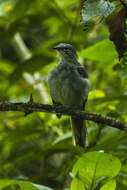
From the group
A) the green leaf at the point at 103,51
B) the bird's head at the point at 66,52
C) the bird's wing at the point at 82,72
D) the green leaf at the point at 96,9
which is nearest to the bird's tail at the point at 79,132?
the bird's wing at the point at 82,72

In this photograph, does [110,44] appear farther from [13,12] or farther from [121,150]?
[13,12]

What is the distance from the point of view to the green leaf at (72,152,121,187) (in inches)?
68.8

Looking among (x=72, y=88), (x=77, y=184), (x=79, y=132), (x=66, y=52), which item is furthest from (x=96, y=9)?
(x=66, y=52)

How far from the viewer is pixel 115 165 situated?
174cm

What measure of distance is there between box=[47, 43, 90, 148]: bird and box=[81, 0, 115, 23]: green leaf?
6.83ft

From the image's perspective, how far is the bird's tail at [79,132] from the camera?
11.2 feet

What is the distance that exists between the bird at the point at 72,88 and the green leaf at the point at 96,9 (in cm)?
208

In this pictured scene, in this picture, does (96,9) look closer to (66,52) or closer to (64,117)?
(64,117)

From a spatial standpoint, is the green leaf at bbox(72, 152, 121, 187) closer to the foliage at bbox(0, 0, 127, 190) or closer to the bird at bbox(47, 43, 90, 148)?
the foliage at bbox(0, 0, 127, 190)

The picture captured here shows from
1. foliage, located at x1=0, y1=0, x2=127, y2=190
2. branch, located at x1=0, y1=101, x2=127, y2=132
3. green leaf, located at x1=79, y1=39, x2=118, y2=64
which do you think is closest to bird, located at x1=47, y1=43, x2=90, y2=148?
foliage, located at x1=0, y1=0, x2=127, y2=190

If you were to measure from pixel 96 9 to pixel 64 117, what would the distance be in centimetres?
206

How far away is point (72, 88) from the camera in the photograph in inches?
140

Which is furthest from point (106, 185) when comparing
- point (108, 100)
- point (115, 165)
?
point (108, 100)

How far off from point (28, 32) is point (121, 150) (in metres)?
2.63
